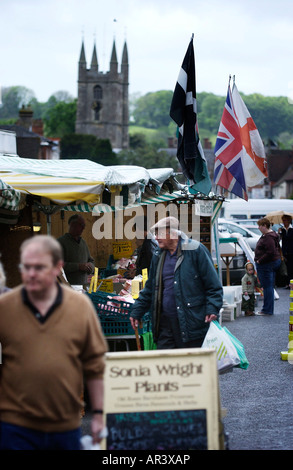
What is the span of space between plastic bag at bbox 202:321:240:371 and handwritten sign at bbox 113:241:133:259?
845 centimetres

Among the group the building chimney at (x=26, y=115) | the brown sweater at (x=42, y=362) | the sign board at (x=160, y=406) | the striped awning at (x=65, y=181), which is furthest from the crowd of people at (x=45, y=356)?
the building chimney at (x=26, y=115)

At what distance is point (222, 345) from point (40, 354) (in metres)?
3.01

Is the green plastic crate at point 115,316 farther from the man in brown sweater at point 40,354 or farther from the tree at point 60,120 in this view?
the tree at point 60,120

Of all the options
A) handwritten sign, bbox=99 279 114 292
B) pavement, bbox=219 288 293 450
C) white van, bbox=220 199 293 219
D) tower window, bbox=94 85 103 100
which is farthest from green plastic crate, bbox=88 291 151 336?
tower window, bbox=94 85 103 100

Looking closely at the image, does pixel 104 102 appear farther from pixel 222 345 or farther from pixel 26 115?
pixel 222 345

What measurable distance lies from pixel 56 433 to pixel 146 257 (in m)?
7.11

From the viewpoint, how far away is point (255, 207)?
116ft

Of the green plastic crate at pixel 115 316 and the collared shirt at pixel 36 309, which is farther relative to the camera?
the green plastic crate at pixel 115 316

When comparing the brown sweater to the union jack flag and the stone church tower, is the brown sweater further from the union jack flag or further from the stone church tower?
the stone church tower

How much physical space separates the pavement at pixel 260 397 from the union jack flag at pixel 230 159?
2451 millimetres

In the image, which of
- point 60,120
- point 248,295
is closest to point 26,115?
point 248,295

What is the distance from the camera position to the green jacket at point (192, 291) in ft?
22.6

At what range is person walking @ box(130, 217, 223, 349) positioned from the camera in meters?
6.89

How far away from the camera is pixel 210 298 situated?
22.7 feet
